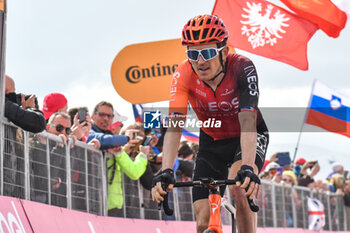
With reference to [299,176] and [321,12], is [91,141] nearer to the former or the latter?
[321,12]

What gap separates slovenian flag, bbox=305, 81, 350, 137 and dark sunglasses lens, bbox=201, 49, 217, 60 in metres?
12.4

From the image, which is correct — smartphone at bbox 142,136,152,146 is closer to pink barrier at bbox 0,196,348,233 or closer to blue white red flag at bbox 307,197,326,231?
pink barrier at bbox 0,196,348,233

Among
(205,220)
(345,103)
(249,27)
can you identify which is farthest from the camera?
(345,103)

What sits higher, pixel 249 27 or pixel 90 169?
A: pixel 249 27

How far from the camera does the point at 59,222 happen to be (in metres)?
7.45

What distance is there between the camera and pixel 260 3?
14.8m

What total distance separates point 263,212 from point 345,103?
5672 millimetres

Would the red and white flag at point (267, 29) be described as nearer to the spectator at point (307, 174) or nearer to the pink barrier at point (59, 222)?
the spectator at point (307, 174)

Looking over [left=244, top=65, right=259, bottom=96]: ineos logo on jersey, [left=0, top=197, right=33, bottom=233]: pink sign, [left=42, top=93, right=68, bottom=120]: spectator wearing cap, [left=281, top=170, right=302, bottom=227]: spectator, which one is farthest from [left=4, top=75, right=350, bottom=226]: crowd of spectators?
[left=281, top=170, right=302, bottom=227]: spectator

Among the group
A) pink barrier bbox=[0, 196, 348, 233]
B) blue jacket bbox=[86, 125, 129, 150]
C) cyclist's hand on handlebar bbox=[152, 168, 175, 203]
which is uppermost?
blue jacket bbox=[86, 125, 129, 150]

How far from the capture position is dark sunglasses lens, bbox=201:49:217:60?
5.72m

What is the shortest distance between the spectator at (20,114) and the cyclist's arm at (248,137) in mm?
2197

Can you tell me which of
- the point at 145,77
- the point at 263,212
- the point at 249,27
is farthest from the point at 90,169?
the point at 249,27

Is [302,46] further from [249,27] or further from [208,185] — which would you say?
[208,185]
